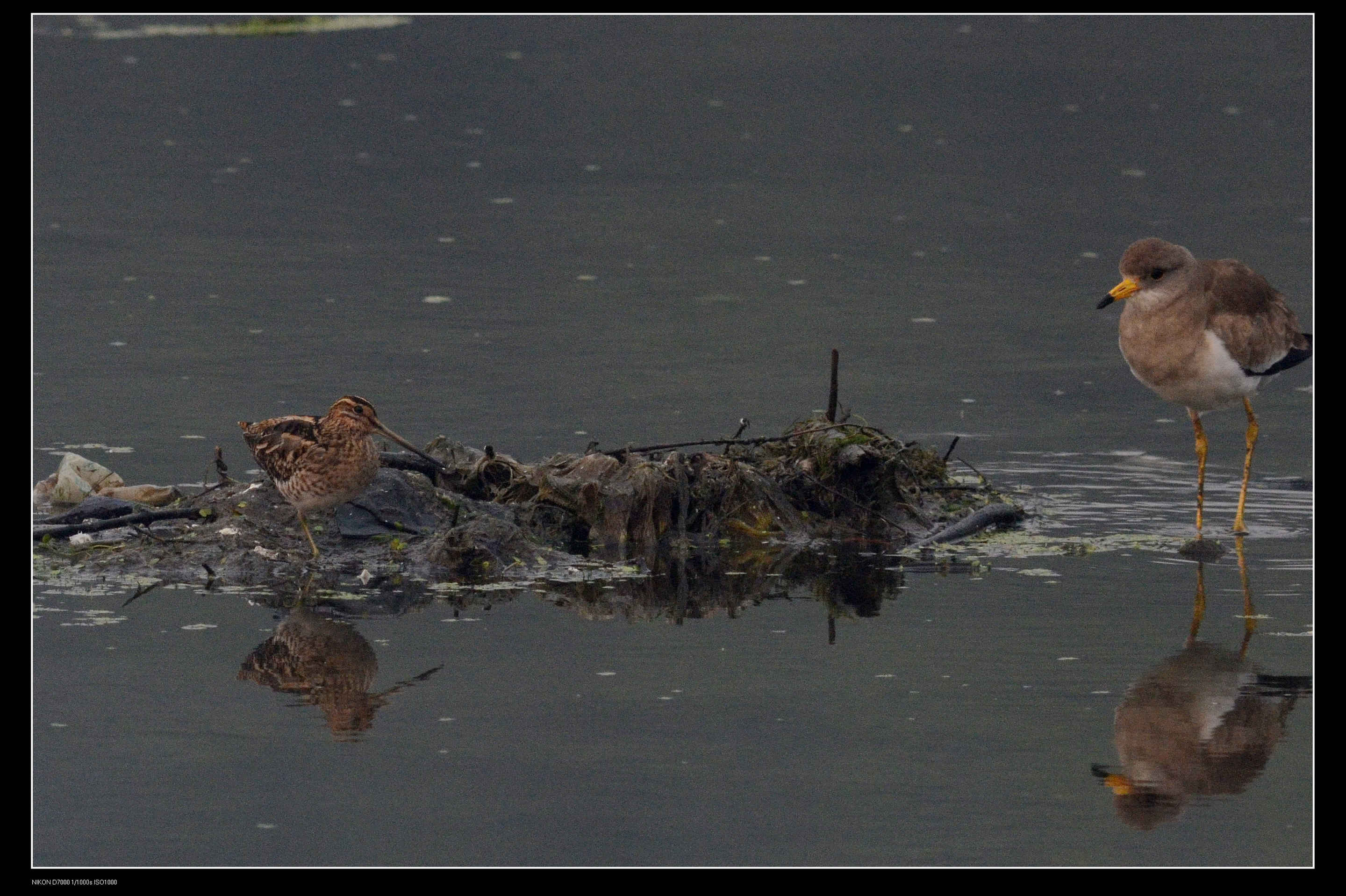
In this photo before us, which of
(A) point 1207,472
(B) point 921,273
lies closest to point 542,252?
(B) point 921,273

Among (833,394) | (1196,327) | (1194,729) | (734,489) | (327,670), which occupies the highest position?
(1196,327)

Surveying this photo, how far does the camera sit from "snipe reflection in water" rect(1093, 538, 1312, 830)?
281 inches

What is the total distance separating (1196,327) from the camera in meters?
10.6

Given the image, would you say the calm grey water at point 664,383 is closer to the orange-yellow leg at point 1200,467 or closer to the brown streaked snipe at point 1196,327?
the orange-yellow leg at point 1200,467

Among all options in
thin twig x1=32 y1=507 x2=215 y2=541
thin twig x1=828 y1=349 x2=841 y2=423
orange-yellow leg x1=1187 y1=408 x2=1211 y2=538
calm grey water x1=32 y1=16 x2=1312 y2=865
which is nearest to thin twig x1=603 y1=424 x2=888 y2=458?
thin twig x1=828 y1=349 x2=841 y2=423

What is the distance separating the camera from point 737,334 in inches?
621

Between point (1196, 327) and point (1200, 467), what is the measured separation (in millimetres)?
666

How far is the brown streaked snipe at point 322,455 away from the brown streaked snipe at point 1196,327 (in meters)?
3.52

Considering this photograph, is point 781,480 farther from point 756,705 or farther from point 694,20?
point 694,20

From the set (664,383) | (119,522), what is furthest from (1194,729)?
(664,383)

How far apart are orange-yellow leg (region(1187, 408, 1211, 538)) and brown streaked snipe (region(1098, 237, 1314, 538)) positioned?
3 cm

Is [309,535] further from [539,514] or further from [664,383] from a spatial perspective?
[664,383]

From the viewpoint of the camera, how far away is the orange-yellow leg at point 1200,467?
34.2 ft
